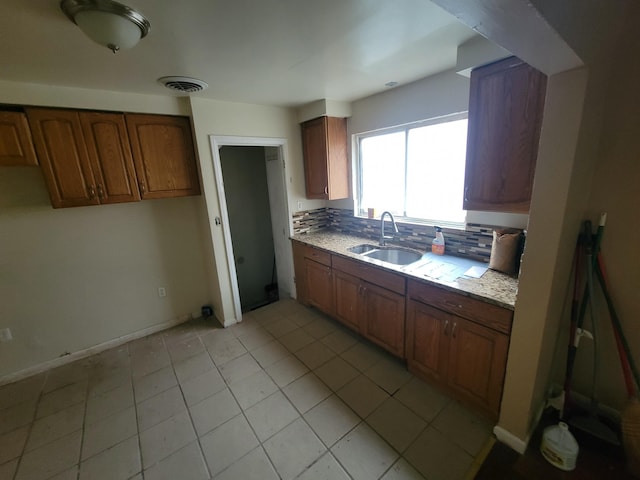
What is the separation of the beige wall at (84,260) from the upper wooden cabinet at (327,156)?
1273 mm

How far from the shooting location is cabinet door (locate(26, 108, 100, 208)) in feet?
6.46

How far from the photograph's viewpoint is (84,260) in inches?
97.8

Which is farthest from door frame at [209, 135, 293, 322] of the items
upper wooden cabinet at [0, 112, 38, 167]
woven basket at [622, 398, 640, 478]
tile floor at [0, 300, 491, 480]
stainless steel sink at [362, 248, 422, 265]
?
woven basket at [622, 398, 640, 478]

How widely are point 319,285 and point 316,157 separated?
4.76 ft

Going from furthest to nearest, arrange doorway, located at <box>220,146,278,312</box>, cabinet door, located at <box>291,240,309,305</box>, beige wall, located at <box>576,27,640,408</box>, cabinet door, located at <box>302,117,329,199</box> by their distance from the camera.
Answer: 1. doorway, located at <box>220,146,278,312</box>
2. cabinet door, located at <box>291,240,309,305</box>
3. cabinet door, located at <box>302,117,329,199</box>
4. beige wall, located at <box>576,27,640,408</box>

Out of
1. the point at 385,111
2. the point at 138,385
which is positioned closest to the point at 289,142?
the point at 385,111

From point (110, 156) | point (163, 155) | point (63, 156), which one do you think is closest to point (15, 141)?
point (63, 156)

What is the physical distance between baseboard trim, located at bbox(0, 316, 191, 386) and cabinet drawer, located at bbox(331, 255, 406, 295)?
6.49 feet

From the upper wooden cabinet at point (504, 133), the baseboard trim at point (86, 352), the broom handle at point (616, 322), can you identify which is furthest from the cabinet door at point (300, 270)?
the broom handle at point (616, 322)

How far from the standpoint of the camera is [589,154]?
53.4 inches

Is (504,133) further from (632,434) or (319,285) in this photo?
(319,285)

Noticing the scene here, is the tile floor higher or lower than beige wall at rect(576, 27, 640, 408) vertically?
lower

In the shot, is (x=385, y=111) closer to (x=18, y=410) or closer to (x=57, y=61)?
(x=57, y=61)

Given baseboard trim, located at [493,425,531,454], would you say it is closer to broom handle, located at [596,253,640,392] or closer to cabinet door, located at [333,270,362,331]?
broom handle, located at [596,253,640,392]
